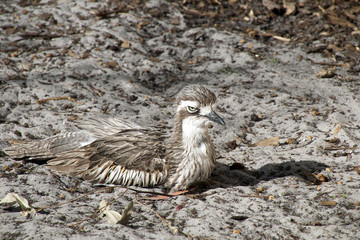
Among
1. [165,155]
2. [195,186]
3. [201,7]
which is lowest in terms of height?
[195,186]

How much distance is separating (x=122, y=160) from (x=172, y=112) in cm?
152

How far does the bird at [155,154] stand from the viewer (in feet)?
15.2

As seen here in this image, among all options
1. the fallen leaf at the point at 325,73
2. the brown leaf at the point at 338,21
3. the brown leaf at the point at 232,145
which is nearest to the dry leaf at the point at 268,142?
the brown leaf at the point at 232,145

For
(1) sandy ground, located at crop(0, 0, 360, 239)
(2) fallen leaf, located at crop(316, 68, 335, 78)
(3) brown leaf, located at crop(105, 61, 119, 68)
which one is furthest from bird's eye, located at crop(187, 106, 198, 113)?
(2) fallen leaf, located at crop(316, 68, 335, 78)

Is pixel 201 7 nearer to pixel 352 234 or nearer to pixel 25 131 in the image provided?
pixel 25 131

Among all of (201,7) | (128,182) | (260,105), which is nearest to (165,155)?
(128,182)

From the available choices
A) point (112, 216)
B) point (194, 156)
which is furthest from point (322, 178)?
point (112, 216)

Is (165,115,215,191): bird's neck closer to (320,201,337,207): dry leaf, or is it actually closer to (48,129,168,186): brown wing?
(48,129,168,186): brown wing

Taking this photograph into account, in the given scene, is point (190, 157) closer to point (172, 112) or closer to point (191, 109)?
point (191, 109)

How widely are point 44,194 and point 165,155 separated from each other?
1.38 m

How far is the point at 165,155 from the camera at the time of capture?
4.80 meters

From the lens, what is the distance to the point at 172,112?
6059 mm

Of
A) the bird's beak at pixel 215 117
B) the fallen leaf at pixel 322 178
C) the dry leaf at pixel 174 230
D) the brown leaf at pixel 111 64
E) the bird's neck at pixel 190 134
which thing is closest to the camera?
the dry leaf at pixel 174 230

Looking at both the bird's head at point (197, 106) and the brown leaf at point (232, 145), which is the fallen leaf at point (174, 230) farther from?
the brown leaf at point (232, 145)
